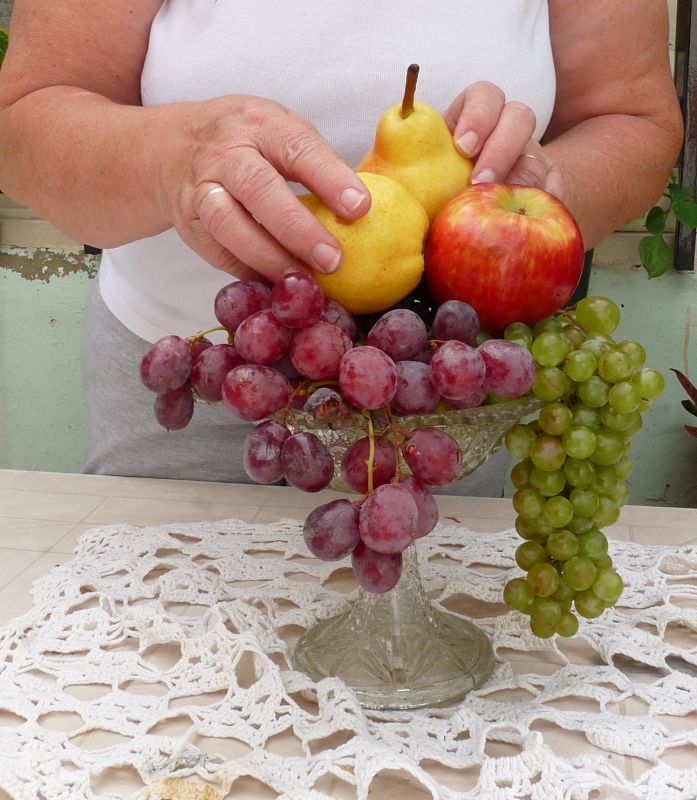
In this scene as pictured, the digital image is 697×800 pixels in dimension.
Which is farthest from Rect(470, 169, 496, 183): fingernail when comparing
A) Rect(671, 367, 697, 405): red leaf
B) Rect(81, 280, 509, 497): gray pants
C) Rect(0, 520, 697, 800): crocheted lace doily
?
Rect(671, 367, 697, 405): red leaf

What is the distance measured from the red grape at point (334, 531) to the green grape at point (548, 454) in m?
0.14

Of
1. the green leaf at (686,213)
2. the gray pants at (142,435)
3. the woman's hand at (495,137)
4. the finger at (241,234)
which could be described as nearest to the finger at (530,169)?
the woman's hand at (495,137)

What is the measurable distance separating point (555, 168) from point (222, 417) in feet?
1.61

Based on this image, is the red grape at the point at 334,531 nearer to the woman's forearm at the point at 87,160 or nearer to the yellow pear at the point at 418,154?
the yellow pear at the point at 418,154

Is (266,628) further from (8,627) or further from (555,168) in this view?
(555,168)

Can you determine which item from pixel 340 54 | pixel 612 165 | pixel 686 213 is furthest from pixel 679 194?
pixel 340 54

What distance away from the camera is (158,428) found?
A: 1110mm

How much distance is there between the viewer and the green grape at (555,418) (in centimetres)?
60

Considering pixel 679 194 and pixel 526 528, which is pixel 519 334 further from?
pixel 679 194

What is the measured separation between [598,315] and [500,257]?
3.4 inches

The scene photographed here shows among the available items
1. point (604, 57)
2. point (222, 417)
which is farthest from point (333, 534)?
point (604, 57)

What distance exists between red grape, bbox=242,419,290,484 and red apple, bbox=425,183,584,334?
148 mm

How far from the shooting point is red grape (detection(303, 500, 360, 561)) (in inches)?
21.0

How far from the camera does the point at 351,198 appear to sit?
0.57m
